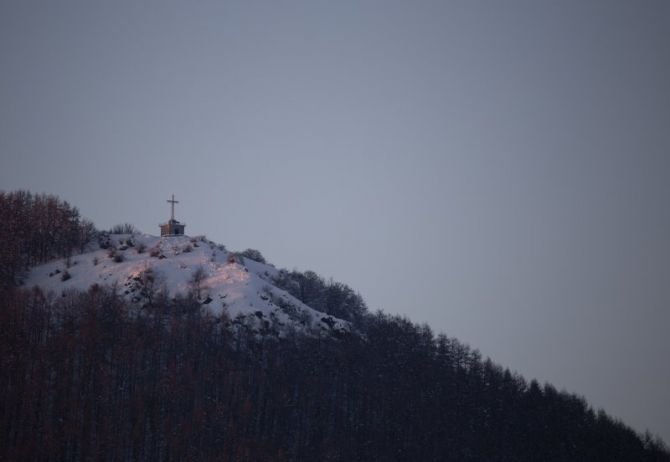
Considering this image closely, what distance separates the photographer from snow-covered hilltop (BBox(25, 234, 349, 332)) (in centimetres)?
8788

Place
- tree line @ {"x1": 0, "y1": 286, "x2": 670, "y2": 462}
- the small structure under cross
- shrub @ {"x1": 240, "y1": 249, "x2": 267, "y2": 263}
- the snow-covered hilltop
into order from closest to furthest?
1. tree line @ {"x1": 0, "y1": 286, "x2": 670, "y2": 462}
2. the snow-covered hilltop
3. the small structure under cross
4. shrub @ {"x1": 240, "y1": 249, "x2": 267, "y2": 263}

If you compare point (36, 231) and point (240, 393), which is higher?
point (36, 231)

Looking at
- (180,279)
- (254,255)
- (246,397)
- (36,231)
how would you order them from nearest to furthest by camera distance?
(246,397) → (180,279) → (36,231) → (254,255)

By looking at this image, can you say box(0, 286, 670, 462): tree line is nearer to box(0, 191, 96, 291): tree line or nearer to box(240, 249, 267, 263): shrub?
box(0, 191, 96, 291): tree line

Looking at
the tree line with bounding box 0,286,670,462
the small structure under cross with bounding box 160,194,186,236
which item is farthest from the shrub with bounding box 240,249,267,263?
the tree line with bounding box 0,286,670,462

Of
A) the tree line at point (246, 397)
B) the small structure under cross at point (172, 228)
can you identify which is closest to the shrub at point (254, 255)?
the small structure under cross at point (172, 228)

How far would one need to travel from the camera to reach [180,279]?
93.8m

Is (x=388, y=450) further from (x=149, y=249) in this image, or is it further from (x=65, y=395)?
(x=149, y=249)

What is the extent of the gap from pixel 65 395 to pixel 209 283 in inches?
1327

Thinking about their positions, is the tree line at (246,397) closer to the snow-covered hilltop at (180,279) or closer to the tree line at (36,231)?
the snow-covered hilltop at (180,279)

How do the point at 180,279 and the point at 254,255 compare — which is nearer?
the point at 180,279

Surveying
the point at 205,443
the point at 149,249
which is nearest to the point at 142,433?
the point at 205,443

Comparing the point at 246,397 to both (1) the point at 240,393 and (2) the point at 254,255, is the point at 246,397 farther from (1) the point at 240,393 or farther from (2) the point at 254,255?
(2) the point at 254,255

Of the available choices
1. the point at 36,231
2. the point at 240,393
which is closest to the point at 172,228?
the point at 36,231
